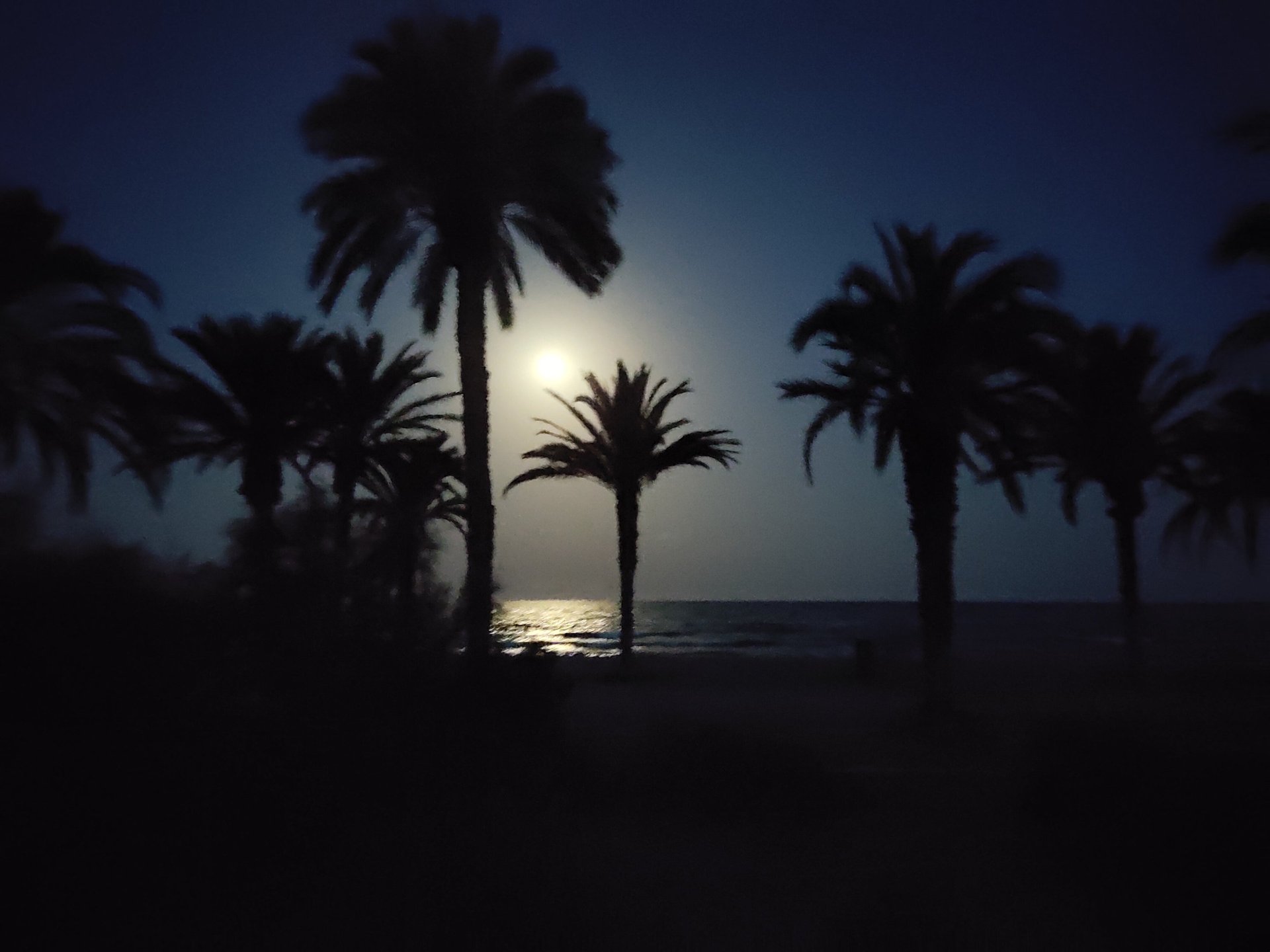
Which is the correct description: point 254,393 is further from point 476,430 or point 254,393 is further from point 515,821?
point 515,821

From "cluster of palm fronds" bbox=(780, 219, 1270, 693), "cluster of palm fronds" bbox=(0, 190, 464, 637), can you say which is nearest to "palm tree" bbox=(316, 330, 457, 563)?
"cluster of palm fronds" bbox=(0, 190, 464, 637)

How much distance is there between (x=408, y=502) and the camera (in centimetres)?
2239

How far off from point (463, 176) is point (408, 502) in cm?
904

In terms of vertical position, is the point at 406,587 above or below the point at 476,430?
below

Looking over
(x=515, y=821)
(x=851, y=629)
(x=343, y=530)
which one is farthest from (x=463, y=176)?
(x=851, y=629)

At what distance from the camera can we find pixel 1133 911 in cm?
670

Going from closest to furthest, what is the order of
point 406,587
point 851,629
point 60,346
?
point 406,587, point 60,346, point 851,629

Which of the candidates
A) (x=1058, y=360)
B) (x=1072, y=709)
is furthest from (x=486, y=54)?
(x=1072, y=709)

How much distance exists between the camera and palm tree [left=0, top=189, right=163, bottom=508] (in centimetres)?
1293

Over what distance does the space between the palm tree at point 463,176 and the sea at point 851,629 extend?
484 cm

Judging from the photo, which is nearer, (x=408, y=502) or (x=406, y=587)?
(x=406, y=587)

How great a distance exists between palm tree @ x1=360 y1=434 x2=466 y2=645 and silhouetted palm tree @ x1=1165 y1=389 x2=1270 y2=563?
15.3m

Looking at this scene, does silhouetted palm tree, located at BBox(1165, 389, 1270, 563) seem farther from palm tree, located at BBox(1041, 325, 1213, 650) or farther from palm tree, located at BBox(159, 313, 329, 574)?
palm tree, located at BBox(159, 313, 329, 574)

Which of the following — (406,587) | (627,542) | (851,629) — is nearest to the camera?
(406,587)
